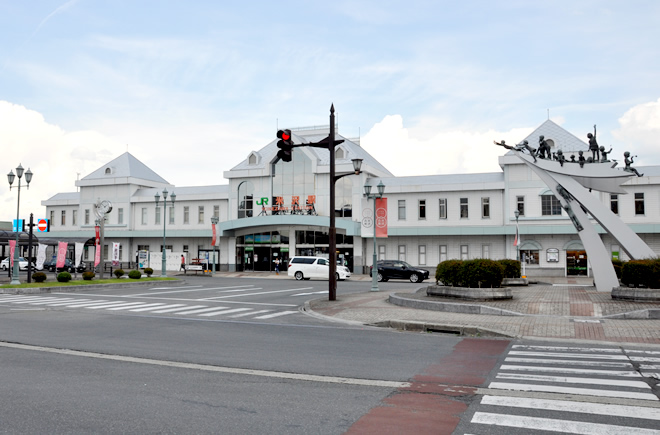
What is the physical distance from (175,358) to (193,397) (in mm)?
3068

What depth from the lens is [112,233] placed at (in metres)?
60.8

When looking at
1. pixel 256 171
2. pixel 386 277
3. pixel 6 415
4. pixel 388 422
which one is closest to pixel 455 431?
pixel 388 422

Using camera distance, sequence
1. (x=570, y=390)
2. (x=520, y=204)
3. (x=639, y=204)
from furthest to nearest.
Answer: (x=520, y=204)
(x=639, y=204)
(x=570, y=390)

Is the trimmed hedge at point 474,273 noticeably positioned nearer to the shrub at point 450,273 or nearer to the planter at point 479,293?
the shrub at point 450,273

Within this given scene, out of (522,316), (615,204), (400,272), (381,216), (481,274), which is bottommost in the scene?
(522,316)

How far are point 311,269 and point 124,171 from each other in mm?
32501

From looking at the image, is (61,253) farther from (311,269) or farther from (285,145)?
(285,145)

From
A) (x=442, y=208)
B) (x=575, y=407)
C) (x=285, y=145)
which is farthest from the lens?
(x=442, y=208)

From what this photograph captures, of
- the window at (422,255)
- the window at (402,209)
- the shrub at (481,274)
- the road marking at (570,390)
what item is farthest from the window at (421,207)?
the road marking at (570,390)

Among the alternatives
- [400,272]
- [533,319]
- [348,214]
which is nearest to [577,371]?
[533,319]

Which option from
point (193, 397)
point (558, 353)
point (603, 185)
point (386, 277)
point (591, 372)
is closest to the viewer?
point (193, 397)

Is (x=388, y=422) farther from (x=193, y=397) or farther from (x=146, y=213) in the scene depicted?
(x=146, y=213)

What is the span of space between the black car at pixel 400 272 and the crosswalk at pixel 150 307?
2067 cm

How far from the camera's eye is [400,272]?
130 ft
